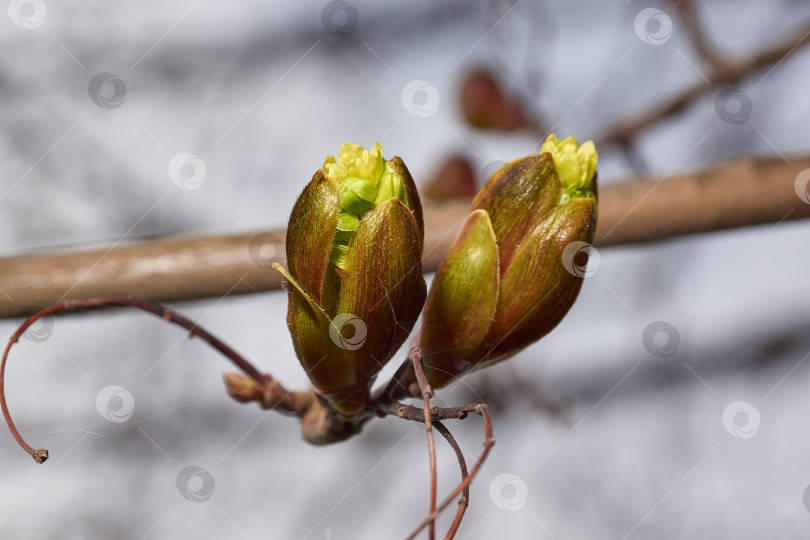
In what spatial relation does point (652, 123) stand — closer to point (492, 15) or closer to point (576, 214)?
point (492, 15)

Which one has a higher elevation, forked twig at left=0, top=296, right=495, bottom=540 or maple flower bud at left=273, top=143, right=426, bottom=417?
maple flower bud at left=273, top=143, right=426, bottom=417

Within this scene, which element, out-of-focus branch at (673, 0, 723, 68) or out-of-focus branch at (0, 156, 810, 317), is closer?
out-of-focus branch at (0, 156, 810, 317)

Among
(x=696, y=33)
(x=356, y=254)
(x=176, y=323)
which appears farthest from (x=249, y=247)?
(x=696, y=33)

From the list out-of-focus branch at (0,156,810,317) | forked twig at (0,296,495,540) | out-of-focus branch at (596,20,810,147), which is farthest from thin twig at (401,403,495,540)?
out-of-focus branch at (596,20,810,147)

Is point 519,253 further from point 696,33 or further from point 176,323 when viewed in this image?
point 696,33

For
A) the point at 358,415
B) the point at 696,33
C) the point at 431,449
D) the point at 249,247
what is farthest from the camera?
the point at 696,33

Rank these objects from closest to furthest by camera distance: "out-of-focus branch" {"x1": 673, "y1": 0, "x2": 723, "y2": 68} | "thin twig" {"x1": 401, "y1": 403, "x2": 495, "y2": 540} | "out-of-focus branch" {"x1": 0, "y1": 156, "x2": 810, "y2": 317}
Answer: "thin twig" {"x1": 401, "y1": 403, "x2": 495, "y2": 540}, "out-of-focus branch" {"x1": 0, "y1": 156, "x2": 810, "y2": 317}, "out-of-focus branch" {"x1": 673, "y1": 0, "x2": 723, "y2": 68}

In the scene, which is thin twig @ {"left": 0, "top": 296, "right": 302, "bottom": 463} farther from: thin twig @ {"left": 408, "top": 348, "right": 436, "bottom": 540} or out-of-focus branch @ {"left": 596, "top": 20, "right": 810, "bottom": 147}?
out-of-focus branch @ {"left": 596, "top": 20, "right": 810, "bottom": 147}
